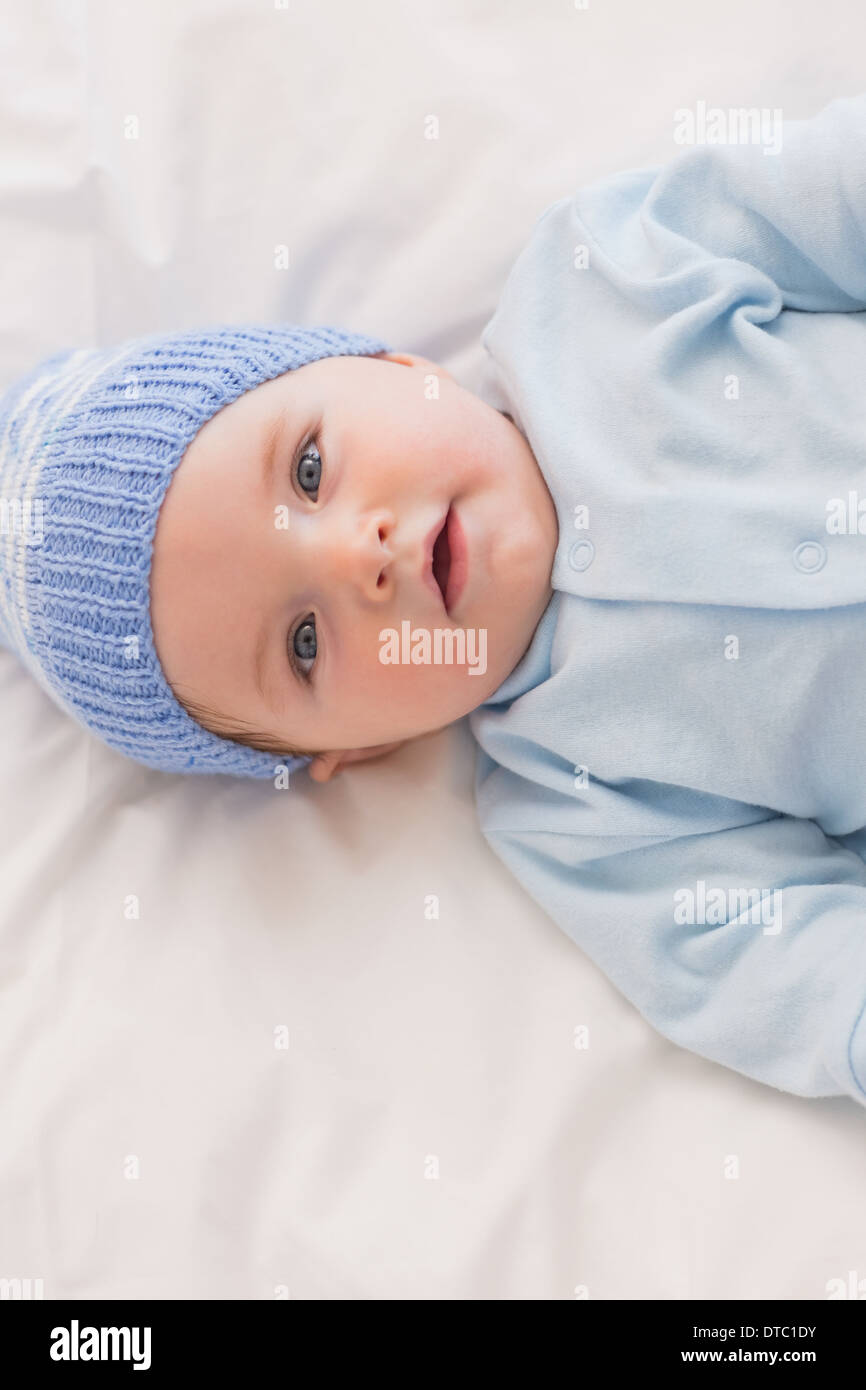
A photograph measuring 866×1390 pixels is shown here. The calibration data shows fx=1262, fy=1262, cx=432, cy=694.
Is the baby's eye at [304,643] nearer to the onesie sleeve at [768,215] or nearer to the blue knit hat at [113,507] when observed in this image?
the blue knit hat at [113,507]

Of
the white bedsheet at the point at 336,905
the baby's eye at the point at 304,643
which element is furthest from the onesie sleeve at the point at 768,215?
the baby's eye at the point at 304,643

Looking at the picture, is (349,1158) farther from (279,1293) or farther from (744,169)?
(744,169)

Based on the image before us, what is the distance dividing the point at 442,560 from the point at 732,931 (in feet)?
2.06

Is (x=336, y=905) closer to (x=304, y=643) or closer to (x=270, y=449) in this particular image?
(x=304, y=643)

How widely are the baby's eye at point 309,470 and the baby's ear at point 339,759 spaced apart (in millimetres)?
402

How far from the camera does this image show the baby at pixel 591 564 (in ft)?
5.26

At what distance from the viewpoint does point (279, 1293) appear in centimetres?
165

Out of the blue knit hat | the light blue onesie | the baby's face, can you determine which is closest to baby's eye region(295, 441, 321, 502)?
the baby's face

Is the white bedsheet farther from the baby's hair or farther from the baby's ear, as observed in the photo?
the baby's hair

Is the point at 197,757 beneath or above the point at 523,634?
beneath

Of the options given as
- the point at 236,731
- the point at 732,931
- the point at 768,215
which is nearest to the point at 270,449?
the point at 236,731

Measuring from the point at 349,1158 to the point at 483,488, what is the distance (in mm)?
919

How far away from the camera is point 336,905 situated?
1840 mm

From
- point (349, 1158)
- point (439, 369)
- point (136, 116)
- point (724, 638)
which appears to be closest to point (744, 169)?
point (439, 369)
